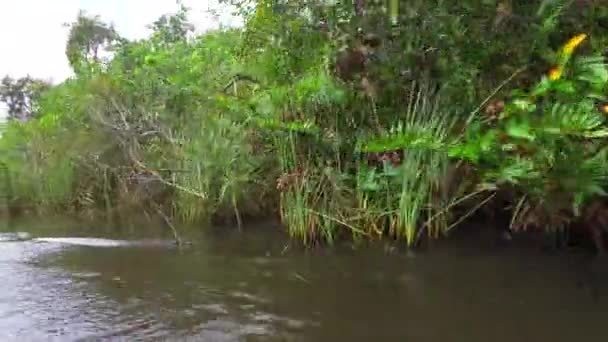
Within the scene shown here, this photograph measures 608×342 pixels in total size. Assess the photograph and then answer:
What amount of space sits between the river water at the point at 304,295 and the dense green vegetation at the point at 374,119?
0.48 meters

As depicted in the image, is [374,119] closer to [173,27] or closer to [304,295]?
[304,295]

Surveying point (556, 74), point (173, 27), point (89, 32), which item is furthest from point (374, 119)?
point (89, 32)

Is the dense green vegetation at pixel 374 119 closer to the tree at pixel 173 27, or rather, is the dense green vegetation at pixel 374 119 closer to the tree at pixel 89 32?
the tree at pixel 173 27

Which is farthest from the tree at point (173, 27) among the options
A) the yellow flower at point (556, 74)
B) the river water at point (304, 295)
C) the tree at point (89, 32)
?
the yellow flower at point (556, 74)

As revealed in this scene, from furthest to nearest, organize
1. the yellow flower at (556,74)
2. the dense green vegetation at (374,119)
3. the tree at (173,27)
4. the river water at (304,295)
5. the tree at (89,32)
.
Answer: the tree at (89,32)
the tree at (173,27)
the dense green vegetation at (374,119)
the yellow flower at (556,74)
the river water at (304,295)

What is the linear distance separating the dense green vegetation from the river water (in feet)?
1.58

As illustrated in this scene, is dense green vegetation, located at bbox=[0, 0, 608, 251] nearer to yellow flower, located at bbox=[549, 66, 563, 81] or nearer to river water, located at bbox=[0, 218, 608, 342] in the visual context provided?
yellow flower, located at bbox=[549, 66, 563, 81]

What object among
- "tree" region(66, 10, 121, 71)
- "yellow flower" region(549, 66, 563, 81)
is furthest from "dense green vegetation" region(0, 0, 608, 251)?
"tree" region(66, 10, 121, 71)

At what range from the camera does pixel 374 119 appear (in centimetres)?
630

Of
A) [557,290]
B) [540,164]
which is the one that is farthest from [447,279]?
[540,164]

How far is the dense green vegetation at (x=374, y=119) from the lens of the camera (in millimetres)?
4402

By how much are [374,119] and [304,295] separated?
238cm

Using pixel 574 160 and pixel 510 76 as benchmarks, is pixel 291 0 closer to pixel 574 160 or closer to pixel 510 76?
pixel 510 76

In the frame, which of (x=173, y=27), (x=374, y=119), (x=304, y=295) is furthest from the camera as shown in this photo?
(x=173, y=27)
